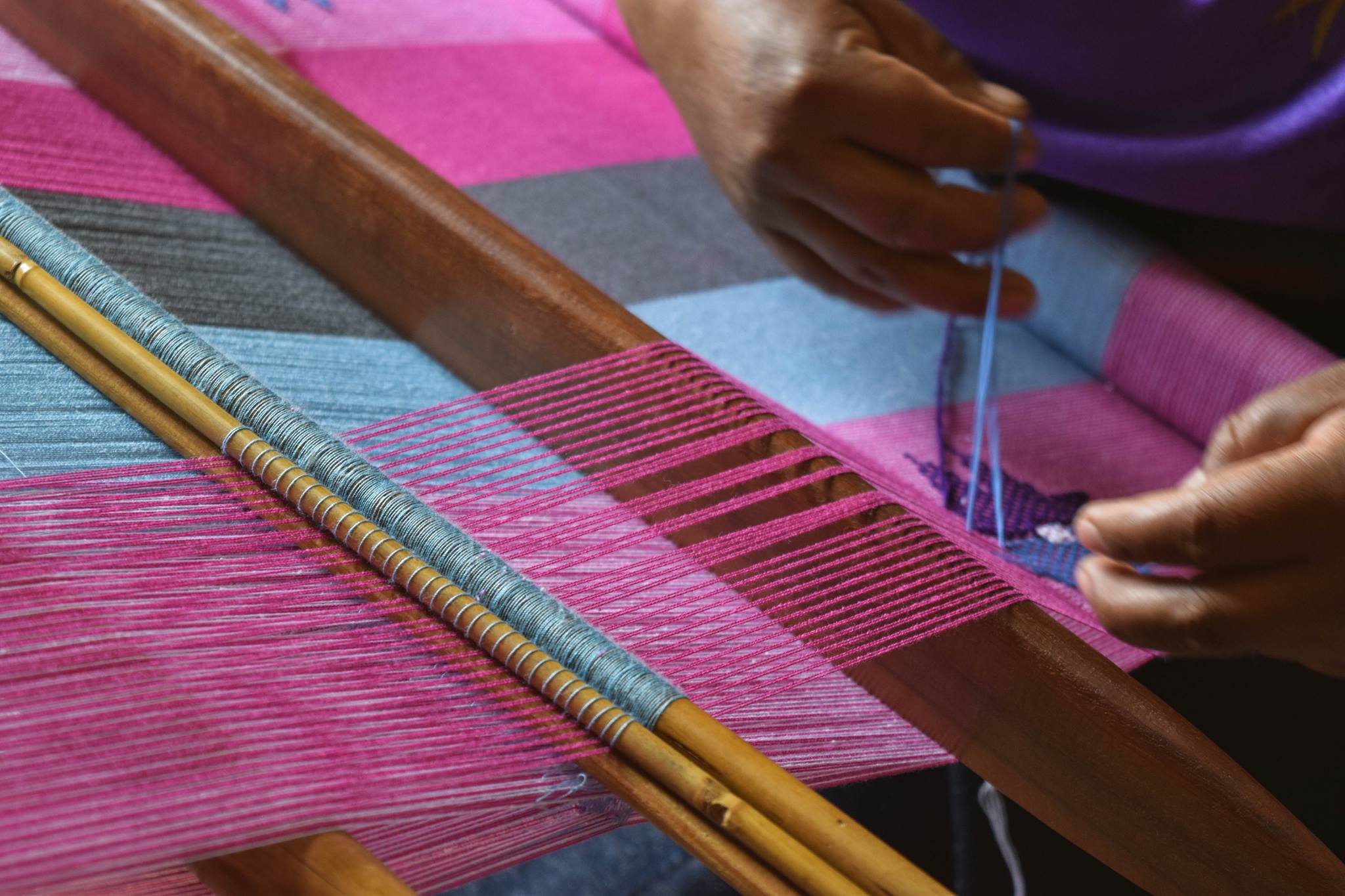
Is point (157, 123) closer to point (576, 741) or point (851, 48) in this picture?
point (851, 48)

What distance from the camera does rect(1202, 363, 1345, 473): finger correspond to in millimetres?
798

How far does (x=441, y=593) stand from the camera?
689mm

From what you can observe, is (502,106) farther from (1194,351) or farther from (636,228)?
(1194,351)

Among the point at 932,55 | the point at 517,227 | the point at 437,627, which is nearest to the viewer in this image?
the point at 437,627

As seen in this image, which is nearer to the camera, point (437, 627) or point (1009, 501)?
point (437, 627)

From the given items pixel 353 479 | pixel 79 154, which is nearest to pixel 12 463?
pixel 353 479

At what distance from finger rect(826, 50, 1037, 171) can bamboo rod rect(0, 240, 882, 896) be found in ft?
1.80

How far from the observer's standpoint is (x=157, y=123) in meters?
1.12

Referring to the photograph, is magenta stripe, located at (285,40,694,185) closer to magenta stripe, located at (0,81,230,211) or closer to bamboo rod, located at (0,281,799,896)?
magenta stripe, located at (0,81,230,211)

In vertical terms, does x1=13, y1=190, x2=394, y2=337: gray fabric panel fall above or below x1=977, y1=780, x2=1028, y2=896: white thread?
above

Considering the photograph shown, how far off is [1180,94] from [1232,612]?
0.66m

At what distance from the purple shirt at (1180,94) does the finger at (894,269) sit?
0.23 meters

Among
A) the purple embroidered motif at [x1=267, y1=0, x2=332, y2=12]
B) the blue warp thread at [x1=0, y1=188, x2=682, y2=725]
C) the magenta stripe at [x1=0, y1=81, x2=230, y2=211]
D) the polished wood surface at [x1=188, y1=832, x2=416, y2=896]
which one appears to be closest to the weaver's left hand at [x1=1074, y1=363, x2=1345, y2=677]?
the blue warp thread at [x1=0, y1=188, x2=682, y2=725]

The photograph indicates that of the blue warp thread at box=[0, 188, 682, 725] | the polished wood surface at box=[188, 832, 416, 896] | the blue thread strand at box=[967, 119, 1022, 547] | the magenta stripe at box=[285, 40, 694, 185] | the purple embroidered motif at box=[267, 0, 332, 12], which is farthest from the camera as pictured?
the purple embroidered motif at box=[267, 0, 332, 12]
